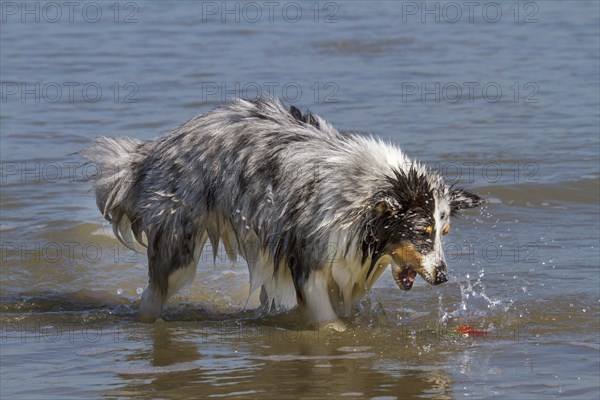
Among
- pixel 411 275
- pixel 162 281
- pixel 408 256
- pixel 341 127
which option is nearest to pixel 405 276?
pixel 411 275

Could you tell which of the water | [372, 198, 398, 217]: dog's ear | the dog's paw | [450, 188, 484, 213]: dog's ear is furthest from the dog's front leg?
[450, 188, 484, 213]: dog's ear

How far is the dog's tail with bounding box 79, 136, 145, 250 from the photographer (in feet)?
24.8

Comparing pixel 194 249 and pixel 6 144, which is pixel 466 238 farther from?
pixel 6 144

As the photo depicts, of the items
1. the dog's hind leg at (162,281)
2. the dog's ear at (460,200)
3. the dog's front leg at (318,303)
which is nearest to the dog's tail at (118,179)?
the dog's hind leg at (162,281)

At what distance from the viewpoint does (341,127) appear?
1192 centimetres

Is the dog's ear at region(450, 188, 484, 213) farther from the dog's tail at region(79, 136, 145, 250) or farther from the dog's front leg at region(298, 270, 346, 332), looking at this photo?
the dog's tail at region(79, 136, 145, 250)

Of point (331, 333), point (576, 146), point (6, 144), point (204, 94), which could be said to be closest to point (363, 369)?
point (331, 333)

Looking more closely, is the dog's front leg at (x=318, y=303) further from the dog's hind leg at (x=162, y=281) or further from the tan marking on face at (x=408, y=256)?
the dog's hind leg at (x=162, y=281)

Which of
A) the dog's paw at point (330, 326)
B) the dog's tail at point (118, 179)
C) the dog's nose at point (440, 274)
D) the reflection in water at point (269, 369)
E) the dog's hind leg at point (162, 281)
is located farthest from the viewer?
the dog's tail at point (118, 179)

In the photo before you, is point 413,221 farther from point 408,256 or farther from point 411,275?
point 411,275

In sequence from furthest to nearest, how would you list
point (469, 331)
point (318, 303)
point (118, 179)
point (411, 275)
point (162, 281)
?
point (118, 179)
point (162, 281)
point (469, 331)
point (318, 303)
point (411, 275)

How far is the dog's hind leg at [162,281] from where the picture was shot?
24.2 ft

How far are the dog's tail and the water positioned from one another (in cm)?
60

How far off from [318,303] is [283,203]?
2.13 ft
